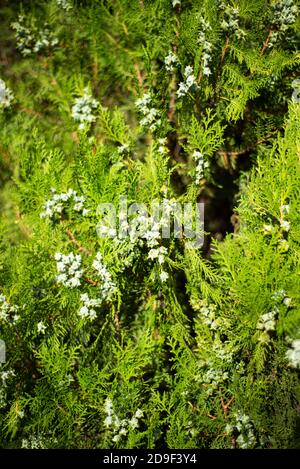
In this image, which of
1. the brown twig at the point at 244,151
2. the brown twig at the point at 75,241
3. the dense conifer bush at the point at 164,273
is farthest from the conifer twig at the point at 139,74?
the brown twig at the point at 75,241

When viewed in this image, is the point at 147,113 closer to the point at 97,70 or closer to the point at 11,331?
the point at 97,70

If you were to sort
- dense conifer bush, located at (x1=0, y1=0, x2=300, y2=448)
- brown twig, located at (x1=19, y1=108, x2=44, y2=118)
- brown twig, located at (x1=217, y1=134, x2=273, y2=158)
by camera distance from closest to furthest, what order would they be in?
dense conifer bush, located at (x1=0, y1=0, x2=300, y2=448) → brown twig, located at (x1=217, y1=134, x2=273, y2=158) → brown twig, located at (x1=19, y1=108, x2=44, y2=118)

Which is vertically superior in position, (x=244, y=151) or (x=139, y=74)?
(x=139, y=74)

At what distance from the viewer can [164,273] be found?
941 mm

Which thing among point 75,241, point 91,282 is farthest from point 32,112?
point 91,282

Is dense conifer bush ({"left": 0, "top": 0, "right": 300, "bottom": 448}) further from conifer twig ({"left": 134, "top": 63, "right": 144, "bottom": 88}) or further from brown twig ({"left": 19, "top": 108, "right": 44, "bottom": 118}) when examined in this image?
brown twig ({"left": 19, "top": 108, "right": 44, "bottom": 118})

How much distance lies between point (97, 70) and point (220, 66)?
0.47 metres

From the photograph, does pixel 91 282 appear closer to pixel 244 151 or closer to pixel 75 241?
pixel 75 241

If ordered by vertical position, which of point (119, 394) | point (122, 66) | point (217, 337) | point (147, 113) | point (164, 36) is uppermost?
point (122, 66)

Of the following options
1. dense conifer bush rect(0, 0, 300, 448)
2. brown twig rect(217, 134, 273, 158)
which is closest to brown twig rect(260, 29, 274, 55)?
dense conifer bush rect(0, 0, 300, 448)

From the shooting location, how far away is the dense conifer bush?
89 centimetres

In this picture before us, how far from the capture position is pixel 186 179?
1456mm

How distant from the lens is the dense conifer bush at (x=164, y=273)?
2.91 feet
